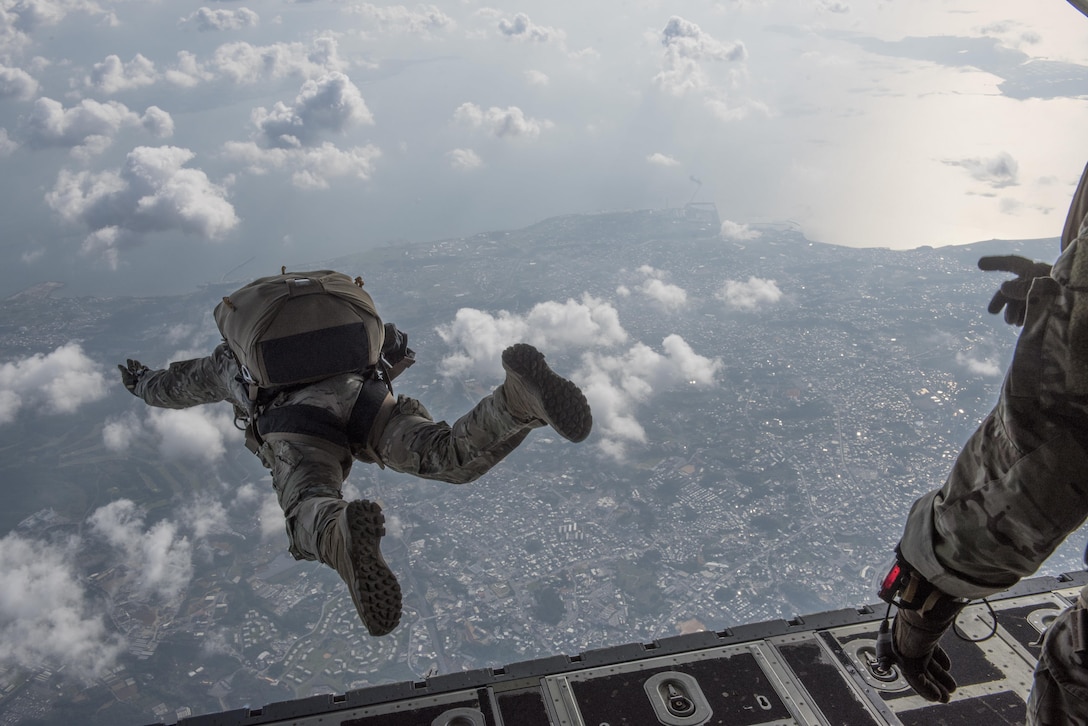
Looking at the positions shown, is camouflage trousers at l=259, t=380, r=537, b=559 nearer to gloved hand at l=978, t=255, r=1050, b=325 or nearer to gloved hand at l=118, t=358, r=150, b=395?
gloved hand at l=978, t=255, r=1050, b=325

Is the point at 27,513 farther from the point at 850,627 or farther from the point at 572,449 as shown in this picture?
the point at 850,627

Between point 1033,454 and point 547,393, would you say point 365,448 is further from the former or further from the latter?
point 1033,454

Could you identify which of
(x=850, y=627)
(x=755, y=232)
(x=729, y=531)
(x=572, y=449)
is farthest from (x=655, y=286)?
(x=850, y=627)

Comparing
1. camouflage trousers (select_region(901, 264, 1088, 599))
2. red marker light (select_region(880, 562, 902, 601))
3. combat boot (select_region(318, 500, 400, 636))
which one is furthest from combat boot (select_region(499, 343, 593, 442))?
camouflage trousers (select_region(901, 264, 1088, 599))

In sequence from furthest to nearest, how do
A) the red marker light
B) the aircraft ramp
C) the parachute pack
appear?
the parachute pack, the aircraft ramp, the red marker light

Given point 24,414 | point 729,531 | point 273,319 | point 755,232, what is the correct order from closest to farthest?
1. point 273,319
2. point 729,531
3. point 24,414
4. point 755,232

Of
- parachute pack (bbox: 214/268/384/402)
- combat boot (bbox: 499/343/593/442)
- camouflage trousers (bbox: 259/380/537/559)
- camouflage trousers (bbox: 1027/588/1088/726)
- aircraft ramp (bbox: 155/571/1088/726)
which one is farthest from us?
parachute pack (bbox: 214/268/384/402)
